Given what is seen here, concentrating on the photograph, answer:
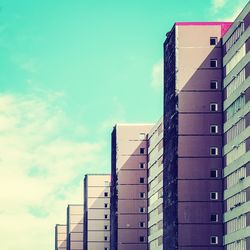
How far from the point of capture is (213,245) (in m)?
86.2

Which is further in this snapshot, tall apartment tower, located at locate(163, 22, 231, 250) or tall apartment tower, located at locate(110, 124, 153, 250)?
tall apartment tower, located at locate(110, 124, 153, 250)

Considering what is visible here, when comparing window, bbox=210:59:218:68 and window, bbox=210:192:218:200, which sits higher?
window, bbox=210:59:218:68

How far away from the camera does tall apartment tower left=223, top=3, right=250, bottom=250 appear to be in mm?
74625

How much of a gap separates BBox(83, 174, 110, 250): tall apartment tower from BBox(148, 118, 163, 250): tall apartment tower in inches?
1929

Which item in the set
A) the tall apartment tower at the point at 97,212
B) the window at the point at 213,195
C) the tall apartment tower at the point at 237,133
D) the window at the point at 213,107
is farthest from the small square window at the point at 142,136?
the tall apartment tower at the point at 237,133

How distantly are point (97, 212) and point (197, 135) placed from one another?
96444 millimetres

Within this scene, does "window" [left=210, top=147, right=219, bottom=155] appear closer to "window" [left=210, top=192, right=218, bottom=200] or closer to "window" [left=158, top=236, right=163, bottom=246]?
"window" [left=210, top=192, right=218, bottom=200]

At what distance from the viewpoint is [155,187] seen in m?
126

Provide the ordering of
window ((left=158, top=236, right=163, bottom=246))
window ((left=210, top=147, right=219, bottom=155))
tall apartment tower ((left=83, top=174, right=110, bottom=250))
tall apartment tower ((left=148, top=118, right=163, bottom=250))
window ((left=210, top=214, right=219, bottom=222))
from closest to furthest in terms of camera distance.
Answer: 1. window ((left=210, top=214, right=219, bottom=222))
2. window ((left=210, top=147, right=219, bottom=155))
3. window ((left=158, top=236, right=163, bottom=246))
4. tall apartment tower ((left=148, top=118, right=163, bottom=250))
5. tall apartment tower ((left=83, top=174, right=110, bottom=250))

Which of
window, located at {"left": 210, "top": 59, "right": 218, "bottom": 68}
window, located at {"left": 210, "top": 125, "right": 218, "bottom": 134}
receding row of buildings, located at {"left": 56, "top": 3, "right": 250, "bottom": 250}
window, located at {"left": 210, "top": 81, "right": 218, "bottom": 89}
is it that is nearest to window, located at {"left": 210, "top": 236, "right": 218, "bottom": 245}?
receding row of buildings, located at {"left": 56, "top": 3, "right": 250, "bottom": 250}

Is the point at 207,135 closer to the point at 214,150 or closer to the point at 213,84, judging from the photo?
the point at 214,150

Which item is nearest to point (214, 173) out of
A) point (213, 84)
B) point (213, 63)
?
point (213, 84)

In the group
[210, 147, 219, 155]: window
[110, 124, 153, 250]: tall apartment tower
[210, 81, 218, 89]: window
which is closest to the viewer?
[210, 147, 219, 155]: window

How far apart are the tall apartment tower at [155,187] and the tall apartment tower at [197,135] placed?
91.7 ft
